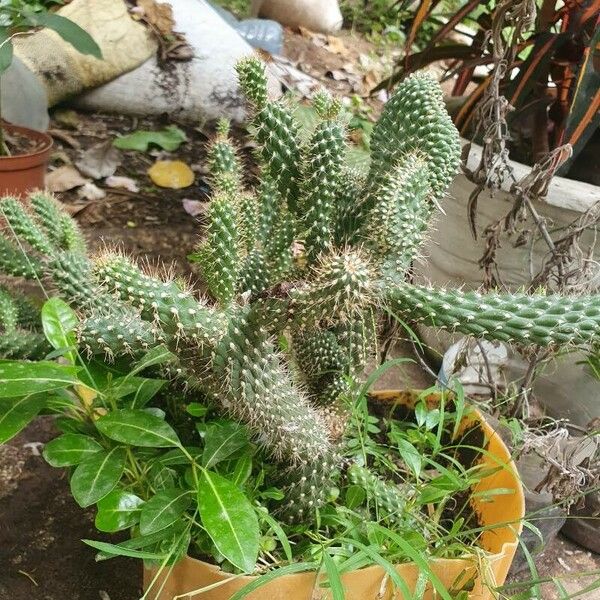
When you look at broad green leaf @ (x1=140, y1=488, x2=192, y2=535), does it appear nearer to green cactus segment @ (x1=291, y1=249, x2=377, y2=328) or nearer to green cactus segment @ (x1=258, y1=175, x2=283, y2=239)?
green cactus segment @ (x1=291, y1=249, x2=377, y2=328)

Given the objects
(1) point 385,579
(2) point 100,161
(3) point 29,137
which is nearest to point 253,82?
(1) point 385,579

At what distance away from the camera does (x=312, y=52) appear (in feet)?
12.3

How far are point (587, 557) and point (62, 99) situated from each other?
96.5 inches

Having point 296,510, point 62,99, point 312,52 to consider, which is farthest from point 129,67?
point 296,510

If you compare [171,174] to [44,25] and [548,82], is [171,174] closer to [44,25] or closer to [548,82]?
[44,25]

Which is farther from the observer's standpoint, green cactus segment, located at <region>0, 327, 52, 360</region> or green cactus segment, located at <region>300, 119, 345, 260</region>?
green cactus segment, located at <region>0, 327, 52, 360</region>

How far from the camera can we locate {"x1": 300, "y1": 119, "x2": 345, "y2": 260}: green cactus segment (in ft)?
2.70

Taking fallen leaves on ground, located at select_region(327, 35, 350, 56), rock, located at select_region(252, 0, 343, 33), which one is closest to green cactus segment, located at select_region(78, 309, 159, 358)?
fallen leaves on ground, located at select_region(327, 35, 350, 56)

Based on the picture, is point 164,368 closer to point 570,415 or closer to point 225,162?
point 225,162

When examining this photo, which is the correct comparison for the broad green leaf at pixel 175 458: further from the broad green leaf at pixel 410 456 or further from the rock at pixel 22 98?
the rock at pixel 22 98

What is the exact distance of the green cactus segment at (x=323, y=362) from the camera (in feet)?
3.42

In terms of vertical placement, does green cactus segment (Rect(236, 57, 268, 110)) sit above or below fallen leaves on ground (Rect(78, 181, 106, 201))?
above

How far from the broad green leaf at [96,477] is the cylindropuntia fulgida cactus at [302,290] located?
0.15 m

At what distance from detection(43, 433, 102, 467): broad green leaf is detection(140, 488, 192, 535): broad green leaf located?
0.39 feet
